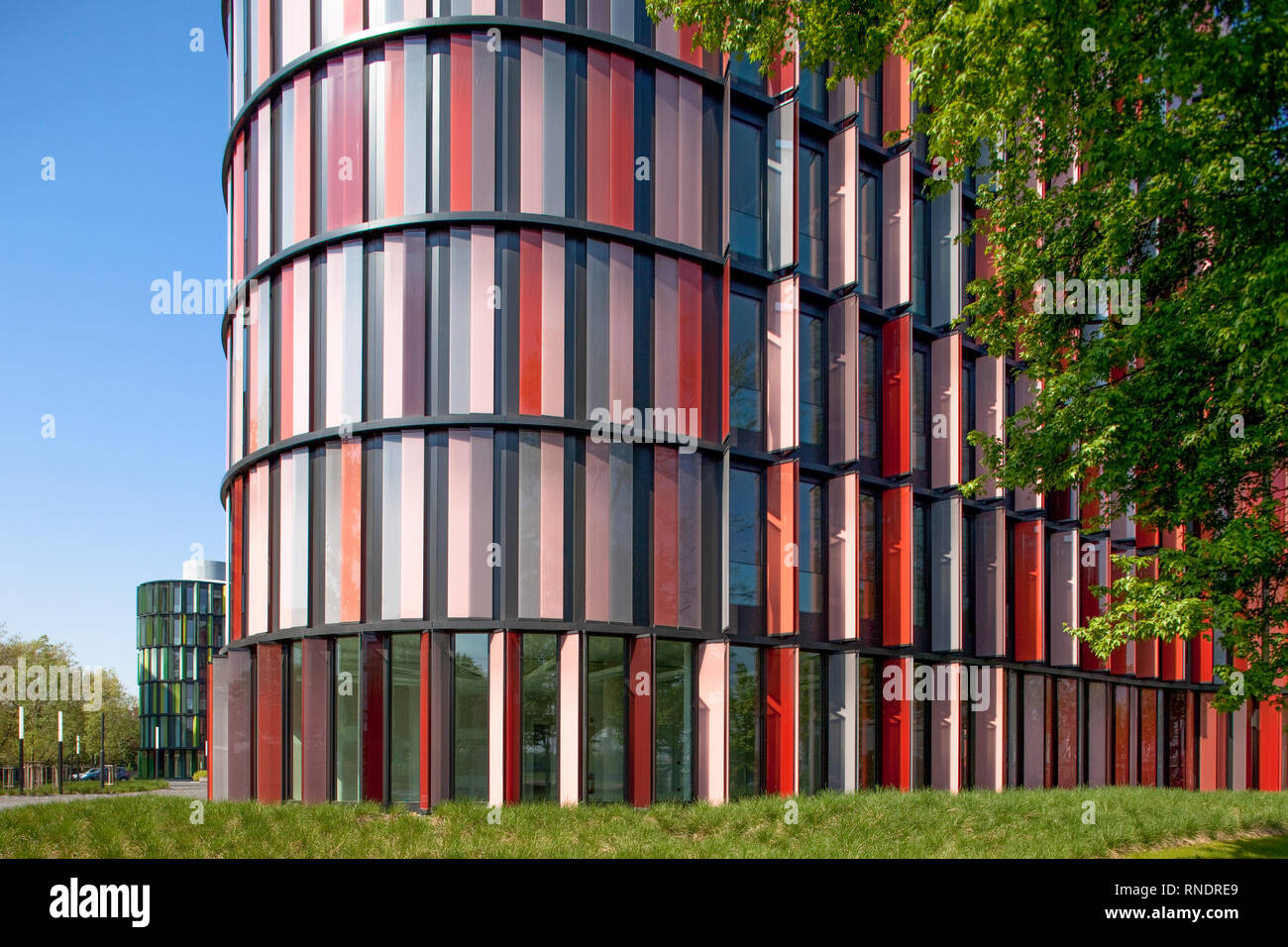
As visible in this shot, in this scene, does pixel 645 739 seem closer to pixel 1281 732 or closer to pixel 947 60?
pixel 947 60

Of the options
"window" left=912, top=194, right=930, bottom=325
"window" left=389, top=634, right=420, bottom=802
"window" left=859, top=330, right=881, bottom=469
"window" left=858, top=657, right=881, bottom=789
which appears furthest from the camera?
"window" left=912, top=194, right=930, bottom=325

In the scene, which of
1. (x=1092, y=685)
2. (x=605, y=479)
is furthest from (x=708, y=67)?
(x=1092, y=685)

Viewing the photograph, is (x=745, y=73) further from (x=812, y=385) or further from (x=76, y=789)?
(x=76, y=789)

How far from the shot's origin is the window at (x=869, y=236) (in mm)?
27844

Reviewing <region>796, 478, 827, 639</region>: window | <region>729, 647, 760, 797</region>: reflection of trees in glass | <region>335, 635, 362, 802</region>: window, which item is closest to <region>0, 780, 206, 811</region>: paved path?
<region>335, 635, 362, 802</region>: window

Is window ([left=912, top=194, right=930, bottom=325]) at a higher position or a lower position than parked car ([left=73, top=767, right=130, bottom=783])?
higher

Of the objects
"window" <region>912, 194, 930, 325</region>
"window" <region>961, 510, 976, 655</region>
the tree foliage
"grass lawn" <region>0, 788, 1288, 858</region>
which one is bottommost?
the tree foliage

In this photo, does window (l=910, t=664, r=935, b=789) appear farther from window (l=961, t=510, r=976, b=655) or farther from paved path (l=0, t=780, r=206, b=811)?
paved path (l=0, t=780, r=206, b=811)

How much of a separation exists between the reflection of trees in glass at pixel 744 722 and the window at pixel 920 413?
7890 mm

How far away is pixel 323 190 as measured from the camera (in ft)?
76.2

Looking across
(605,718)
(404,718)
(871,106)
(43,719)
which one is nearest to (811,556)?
(605,718)

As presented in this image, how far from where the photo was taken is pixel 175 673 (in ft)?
366

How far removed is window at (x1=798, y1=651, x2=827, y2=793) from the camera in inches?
978

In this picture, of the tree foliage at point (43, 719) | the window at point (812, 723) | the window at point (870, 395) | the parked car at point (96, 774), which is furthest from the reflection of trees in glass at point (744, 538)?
the parked car at point (96, 774)
